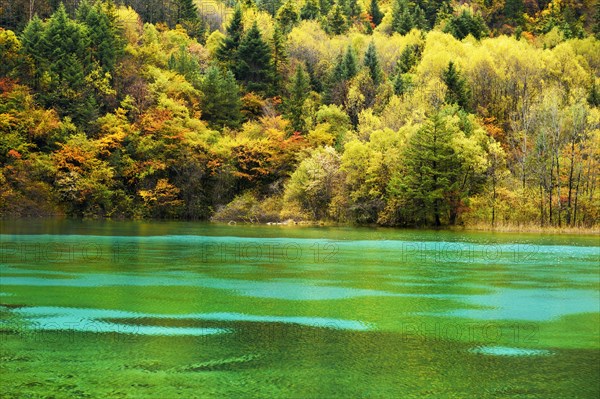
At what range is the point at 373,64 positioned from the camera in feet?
229

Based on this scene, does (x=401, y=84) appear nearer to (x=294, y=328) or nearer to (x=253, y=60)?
(x=253, y=60)

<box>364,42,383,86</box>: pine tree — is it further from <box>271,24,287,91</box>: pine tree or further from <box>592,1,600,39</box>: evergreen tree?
<box>592,1,600,39</box>: evergreen tree

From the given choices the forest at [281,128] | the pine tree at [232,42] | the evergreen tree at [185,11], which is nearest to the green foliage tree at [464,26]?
the forest at [281,128]

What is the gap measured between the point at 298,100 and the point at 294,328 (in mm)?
55384

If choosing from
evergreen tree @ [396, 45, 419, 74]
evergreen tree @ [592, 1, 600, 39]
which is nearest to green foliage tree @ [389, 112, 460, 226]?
evergreen tree @ [396, 45, 419, 74]

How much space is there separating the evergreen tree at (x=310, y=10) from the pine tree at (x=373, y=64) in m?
26.2

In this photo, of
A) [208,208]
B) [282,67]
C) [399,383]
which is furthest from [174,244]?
[282,67]

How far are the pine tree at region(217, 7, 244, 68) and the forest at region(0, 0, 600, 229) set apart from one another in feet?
0.54

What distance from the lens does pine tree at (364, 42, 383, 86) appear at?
6869 cm

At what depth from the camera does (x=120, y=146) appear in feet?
189

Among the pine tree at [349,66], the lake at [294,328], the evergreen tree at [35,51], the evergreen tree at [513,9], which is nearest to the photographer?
the lake at [294,328]

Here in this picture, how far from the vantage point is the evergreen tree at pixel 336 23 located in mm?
89938

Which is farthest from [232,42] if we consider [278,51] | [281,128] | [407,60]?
[407,60]

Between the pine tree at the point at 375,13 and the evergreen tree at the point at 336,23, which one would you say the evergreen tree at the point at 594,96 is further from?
the pine tree at the point at 375,13
